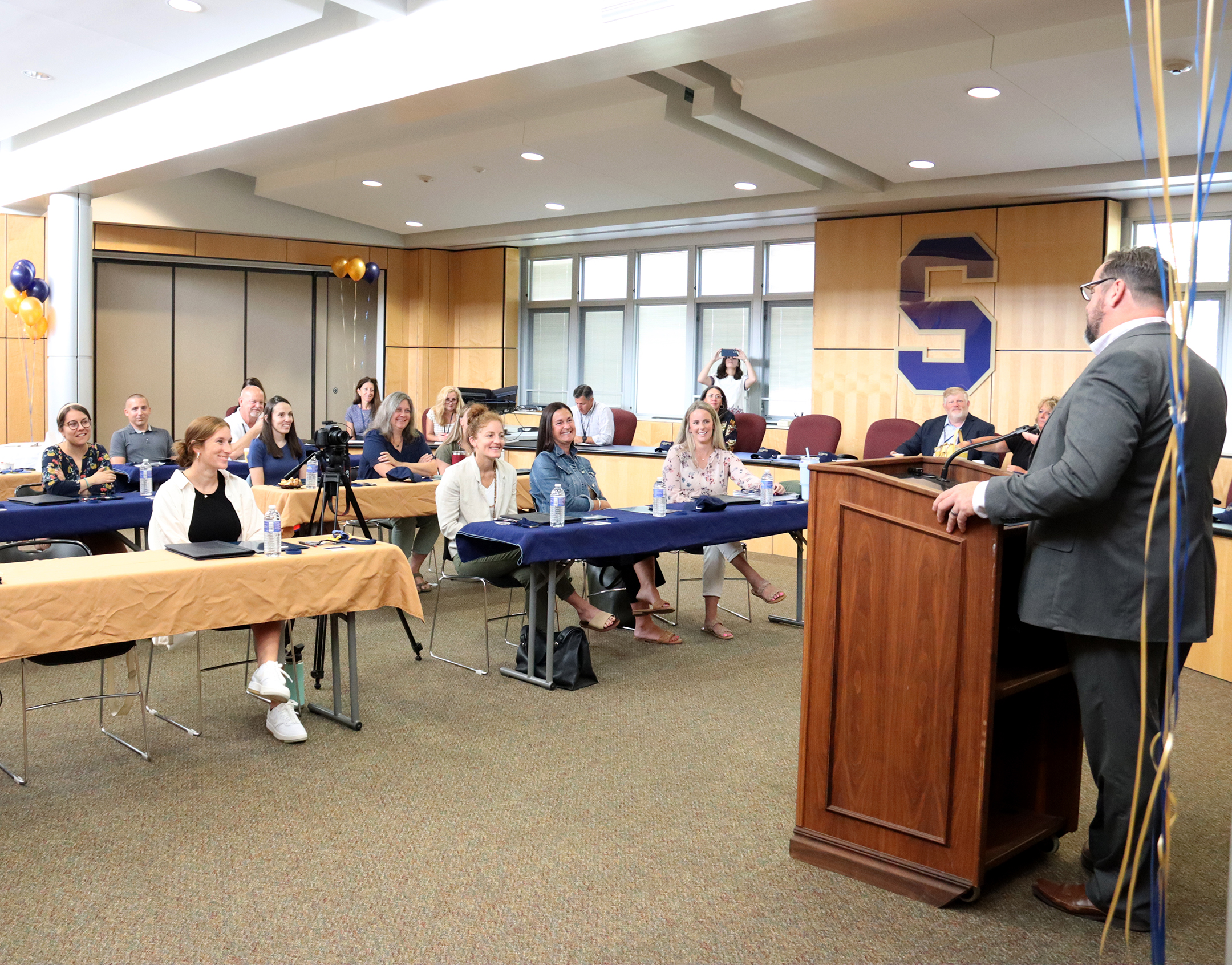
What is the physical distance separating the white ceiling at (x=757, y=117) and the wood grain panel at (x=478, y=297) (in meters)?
1.71

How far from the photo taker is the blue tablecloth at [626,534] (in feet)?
15.6

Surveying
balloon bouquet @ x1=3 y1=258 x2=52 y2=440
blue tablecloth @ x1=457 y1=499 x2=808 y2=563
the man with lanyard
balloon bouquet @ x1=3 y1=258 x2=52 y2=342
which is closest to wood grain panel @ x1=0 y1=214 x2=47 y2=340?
balloon bouquet @ x1=3 y1=258 x2=52 y2=440

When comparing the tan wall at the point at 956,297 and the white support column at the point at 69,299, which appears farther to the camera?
the white support column at the point at 69,299

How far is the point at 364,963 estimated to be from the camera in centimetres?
249

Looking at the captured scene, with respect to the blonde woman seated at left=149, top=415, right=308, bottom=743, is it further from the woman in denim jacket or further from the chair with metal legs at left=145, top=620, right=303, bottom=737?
the woman in denim jacket

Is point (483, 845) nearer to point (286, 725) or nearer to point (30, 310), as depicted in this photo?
point (286, 725)

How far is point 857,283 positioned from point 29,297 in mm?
7699

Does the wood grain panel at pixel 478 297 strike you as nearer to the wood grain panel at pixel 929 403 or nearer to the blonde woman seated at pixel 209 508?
the wood grain panel at pixel 929 403

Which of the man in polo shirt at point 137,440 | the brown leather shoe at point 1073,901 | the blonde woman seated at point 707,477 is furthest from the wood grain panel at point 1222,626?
the man in polo shirt at point 137,440

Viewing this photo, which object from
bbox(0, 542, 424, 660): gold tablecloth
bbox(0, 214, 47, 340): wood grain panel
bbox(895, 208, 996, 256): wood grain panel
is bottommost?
bbox(0, 542, 424, 660): gold tablecloth

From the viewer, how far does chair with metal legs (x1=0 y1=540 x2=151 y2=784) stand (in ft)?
11.9

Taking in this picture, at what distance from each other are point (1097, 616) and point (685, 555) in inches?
258

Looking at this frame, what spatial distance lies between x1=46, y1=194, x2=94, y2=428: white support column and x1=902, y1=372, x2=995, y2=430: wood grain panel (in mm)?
7430

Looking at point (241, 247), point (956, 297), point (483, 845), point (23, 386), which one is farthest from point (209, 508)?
point (241, 247)
